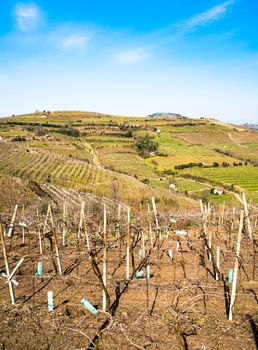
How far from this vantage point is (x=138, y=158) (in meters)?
71.7

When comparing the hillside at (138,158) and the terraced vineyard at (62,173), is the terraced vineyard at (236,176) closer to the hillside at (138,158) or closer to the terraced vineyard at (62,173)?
the hillside at (138,158)

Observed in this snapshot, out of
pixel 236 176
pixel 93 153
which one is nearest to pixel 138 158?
pixel 93 153

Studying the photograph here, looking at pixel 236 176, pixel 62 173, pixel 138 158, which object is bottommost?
pixel 236 176

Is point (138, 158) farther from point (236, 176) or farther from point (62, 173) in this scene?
point (62, 173)

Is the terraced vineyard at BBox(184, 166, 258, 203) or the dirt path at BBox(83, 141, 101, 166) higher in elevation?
the dirt path at BBox(83, 141, 101, 166)

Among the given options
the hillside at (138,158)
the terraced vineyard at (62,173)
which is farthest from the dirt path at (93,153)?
the terraced vineyard at (62,173)

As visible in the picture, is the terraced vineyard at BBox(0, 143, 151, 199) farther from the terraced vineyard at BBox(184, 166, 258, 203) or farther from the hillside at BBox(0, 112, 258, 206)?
the terraced vineyard at BBox(184, 166, 258, 203)

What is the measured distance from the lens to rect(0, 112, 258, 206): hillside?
39.7 meters

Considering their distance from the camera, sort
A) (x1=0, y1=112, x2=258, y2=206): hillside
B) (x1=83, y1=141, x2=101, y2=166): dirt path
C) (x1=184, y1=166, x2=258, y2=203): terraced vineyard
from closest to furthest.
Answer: (x1=0, y1=112, x2=258, y2=206): hillside < (x1=184, y1=166, x2=258, y2=203): terraced vineyard < (x1=83, y1=141, x2=101, y2=166): dirt path

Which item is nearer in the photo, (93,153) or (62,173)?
(62,173)

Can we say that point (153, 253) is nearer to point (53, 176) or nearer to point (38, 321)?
point (38, 321)

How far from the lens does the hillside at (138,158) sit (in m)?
39.7

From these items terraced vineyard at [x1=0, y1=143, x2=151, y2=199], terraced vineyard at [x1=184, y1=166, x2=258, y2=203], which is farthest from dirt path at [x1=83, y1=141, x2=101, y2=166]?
terraced vineyard at [x1=184, y1=166, x2=258, y2=203]

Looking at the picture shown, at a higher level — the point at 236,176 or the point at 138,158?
the point at 138,158
